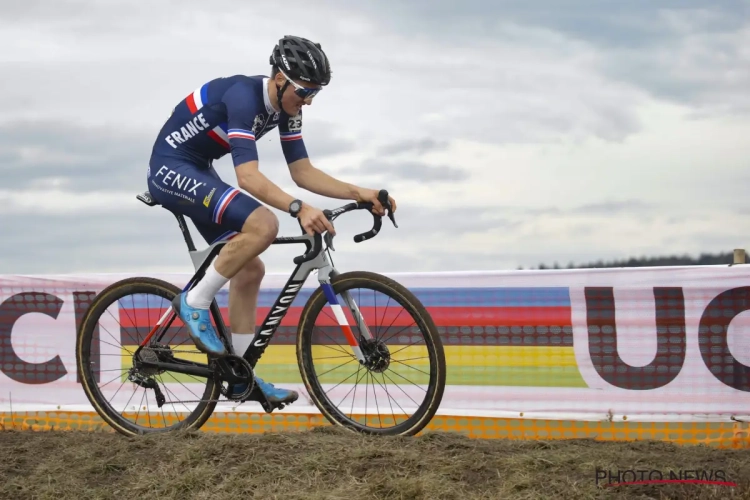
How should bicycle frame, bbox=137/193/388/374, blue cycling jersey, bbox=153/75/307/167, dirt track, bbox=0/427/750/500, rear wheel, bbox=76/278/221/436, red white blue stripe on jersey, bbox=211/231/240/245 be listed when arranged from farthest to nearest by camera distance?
rear wheel, bbox=76/278/221/436
red white blue stripe on jersey, bbox=211/231/240/245
bicycle frame, bbox=137/193/388/374
blue cycling jersey, bbox=153/75/307/167
dirt track, bbox=0/427/750/500

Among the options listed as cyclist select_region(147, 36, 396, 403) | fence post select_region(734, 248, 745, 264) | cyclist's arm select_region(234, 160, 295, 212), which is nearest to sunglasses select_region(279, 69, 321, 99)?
cyclist select_region(147, 36, 396, 403)

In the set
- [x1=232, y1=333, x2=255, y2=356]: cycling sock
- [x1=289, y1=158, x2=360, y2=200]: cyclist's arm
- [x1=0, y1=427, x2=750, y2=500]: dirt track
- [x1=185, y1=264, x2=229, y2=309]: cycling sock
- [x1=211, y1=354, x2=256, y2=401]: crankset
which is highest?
[x1=289, y1=158, x2=360, y2=200]: cyclist's arm

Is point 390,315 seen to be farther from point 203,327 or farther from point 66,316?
point 66,316

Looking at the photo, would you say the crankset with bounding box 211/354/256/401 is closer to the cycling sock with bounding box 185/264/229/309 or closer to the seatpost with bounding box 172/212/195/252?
the cycling sock with bounding box 185/264/229/309

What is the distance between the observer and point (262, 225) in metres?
5.72

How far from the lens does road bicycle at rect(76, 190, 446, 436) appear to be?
228 inches

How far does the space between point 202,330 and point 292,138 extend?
5.16ft

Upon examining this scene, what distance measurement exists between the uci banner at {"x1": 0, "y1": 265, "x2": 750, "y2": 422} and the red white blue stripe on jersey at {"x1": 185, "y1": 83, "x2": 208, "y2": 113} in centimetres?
236

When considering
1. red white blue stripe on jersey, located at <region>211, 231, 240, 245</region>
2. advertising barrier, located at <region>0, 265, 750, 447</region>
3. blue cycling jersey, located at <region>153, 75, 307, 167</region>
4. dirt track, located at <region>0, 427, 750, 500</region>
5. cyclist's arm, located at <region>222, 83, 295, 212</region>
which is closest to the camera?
dirt track, located at <region>0, 427, 750, 500</region>

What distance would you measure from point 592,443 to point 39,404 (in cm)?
552

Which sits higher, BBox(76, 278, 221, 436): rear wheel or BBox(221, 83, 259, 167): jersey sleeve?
BBox(221, 83, 259, 167): jersey sleeve

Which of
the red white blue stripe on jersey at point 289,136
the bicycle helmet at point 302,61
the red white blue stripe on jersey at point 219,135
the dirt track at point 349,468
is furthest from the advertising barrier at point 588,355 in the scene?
the bicycle helmet at point 302,61

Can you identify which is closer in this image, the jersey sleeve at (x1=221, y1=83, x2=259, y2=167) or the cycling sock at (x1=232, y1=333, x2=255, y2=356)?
the jersey sleeve at (x1=221, y1=83, x2=259, y2=167)

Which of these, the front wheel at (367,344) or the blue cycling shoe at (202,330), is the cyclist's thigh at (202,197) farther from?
the front wheel at (367,344)
